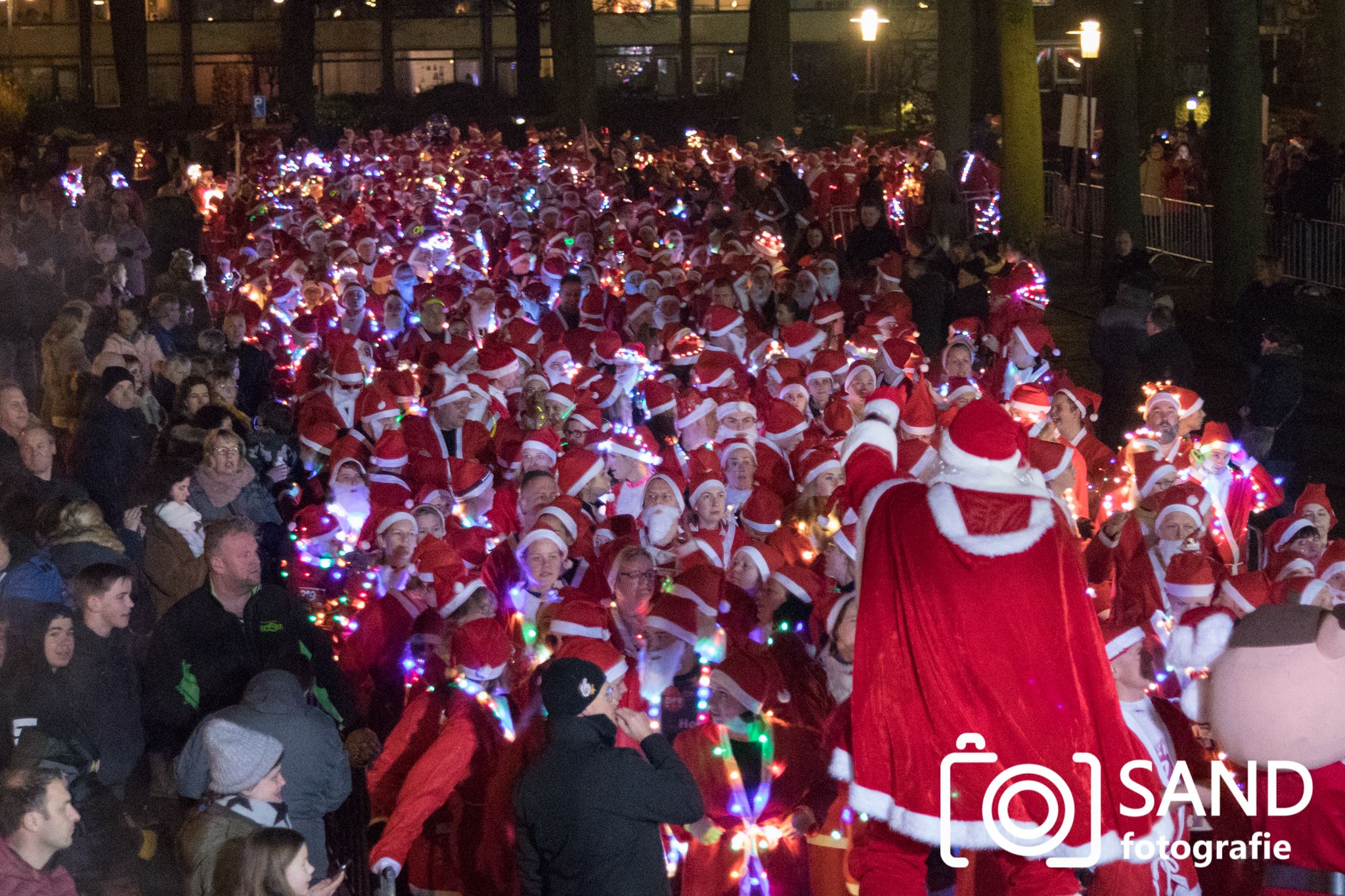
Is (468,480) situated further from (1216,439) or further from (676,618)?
(1216,439)

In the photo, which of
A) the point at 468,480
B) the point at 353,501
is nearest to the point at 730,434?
the point at 468,480

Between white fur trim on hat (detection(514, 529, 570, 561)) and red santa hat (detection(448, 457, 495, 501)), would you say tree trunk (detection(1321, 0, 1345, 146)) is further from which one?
white fur trim on hat (detection(514, 529, 570, 561))

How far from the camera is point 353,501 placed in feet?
33.0

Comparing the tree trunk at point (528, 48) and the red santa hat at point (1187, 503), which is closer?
the red santa hat at point (1187, 503)

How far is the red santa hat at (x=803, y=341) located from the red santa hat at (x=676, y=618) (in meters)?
6.88

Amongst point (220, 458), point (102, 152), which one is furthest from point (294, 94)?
point (220, 458)

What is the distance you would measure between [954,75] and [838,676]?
78.2 ft

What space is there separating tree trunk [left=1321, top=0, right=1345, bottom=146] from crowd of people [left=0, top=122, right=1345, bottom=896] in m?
16.3

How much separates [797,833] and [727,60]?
75919 mm

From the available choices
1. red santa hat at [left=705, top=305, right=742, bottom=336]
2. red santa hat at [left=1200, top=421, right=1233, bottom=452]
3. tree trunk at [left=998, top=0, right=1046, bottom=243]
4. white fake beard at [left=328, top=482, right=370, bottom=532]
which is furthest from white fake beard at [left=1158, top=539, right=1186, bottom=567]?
tree trunk at [left=998, top=0, right=1046, bottom=243]

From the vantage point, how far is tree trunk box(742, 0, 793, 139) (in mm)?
37906

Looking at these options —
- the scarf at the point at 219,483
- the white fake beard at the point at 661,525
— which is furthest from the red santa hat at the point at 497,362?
the white fake beard at the point at 661,525

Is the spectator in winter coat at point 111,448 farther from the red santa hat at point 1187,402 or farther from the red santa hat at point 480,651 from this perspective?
the red santa hat at point 1187,402

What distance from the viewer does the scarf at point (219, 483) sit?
9.23m
